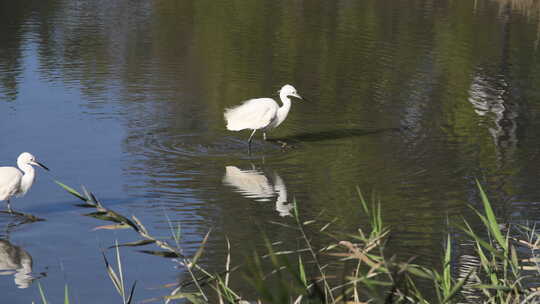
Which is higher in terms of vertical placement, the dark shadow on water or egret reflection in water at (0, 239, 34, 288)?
egret reflection in water at (0, 239, 34, 288)

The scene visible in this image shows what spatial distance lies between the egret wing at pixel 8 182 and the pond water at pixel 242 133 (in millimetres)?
305

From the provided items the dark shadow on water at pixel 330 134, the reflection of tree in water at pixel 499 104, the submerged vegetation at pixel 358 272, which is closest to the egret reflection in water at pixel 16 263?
the submerged vegetation at pixel 358 272

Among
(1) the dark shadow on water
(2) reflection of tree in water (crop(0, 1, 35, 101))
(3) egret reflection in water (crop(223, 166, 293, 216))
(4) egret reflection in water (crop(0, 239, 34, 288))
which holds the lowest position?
(1) the dark shadow on water

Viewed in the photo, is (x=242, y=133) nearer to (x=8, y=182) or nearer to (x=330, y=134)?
(x=330, y=134)

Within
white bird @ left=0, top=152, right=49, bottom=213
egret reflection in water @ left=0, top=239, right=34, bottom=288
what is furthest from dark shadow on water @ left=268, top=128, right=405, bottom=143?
egret reflection in water @ left=0, top=239, right=34, bottom=288

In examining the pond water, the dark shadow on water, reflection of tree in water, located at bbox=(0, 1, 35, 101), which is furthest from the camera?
reflection of tree in water, located at bbox=(0, 1, 35, 101)

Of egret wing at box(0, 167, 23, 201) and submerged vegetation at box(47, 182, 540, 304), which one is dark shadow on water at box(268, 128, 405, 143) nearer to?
submerged vegetation at box(47, 182, 540, 304)

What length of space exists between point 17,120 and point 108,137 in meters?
1.70

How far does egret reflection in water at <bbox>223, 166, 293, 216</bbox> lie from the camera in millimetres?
9836

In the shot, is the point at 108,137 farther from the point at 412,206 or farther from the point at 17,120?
the point at 412,206

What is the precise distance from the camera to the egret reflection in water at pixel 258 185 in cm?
984

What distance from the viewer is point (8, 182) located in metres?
8.65

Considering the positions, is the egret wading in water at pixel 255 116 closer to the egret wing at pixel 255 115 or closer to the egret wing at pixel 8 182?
the egret wing at pixel 255 115

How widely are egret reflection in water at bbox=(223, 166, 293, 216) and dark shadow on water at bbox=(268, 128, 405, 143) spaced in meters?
1.66
